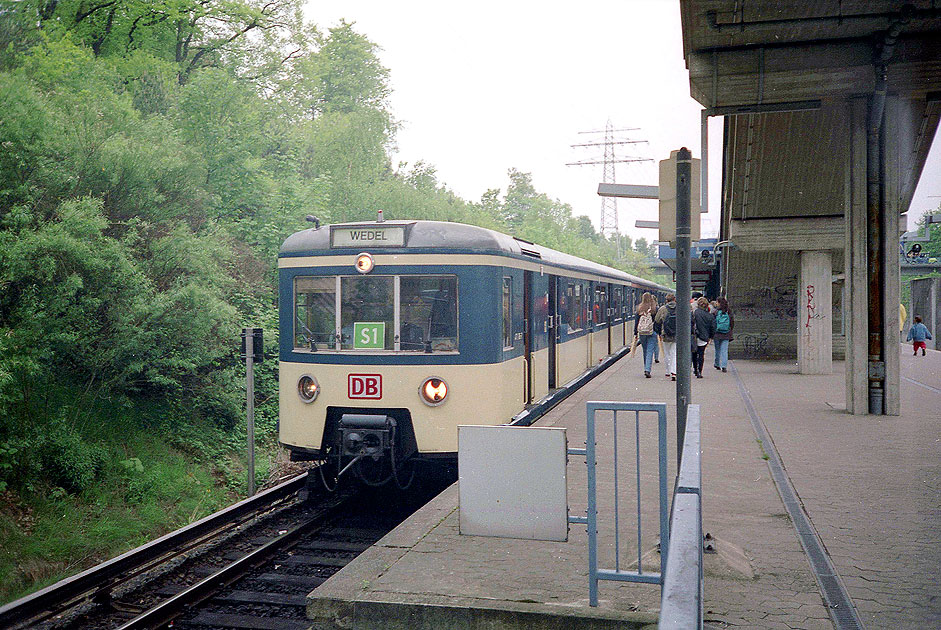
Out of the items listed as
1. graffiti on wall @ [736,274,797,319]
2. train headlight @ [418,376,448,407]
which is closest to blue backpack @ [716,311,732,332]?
graffiti on wall @ [736,274,797,319]

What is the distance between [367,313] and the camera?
8484 millimetres

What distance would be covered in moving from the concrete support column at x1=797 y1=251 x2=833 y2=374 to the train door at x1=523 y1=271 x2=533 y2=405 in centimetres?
1090

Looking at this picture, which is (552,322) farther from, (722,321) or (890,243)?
(722,321)

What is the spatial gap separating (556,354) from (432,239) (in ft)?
15.5

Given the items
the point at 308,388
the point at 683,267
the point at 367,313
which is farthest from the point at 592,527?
the point at 308,388

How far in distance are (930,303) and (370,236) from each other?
35.4 meters

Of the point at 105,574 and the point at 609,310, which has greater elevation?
the point at 609,310

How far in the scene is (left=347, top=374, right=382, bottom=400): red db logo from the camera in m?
8.31

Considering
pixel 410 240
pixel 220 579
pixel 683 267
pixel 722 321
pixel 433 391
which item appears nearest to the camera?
pixel 683 267

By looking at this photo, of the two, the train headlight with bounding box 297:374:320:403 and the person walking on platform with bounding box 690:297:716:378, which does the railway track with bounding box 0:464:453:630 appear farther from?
the person walking on platform with bounding box 690:297:716:378

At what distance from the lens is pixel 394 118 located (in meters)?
42.9

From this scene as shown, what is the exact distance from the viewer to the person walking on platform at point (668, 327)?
1573cm

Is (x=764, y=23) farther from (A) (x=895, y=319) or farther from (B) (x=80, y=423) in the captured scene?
(B) (x=80, y=423)

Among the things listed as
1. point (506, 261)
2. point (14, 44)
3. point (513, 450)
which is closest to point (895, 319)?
point (506, 261)
